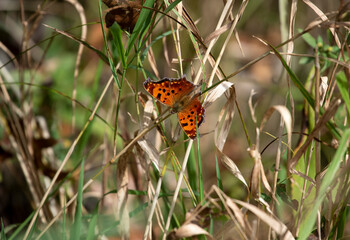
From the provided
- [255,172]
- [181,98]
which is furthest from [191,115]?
[255,172]

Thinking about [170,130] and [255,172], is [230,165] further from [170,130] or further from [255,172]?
[170,130]

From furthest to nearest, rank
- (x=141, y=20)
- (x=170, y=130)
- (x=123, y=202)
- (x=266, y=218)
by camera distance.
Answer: (x=170, y=130) < (x=123, y=202) < (x=141, y=20) < (x=266, y=218)

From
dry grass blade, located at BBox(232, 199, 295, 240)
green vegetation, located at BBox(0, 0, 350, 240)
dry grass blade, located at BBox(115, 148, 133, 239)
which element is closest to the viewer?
dry grass blade, located at BBox(232, 199, 295, 240)

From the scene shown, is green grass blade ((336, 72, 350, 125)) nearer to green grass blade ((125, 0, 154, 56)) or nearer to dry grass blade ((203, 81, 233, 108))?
dry grass blade ((203, 81, 233, 108))

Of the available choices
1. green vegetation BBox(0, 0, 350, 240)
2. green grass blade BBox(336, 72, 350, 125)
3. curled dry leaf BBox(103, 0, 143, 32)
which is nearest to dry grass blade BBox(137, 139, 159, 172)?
green vegetation BBox(0, 0, 350, 240)

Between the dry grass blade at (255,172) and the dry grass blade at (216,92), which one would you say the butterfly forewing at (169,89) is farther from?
the dry grass blade at (255,172)

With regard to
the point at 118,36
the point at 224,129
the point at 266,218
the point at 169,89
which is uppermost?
the point at 118,36

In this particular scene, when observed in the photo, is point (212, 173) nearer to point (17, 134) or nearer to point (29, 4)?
point (17, 134)

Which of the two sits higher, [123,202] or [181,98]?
[181,98]

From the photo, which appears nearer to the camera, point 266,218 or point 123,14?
point 266,218
